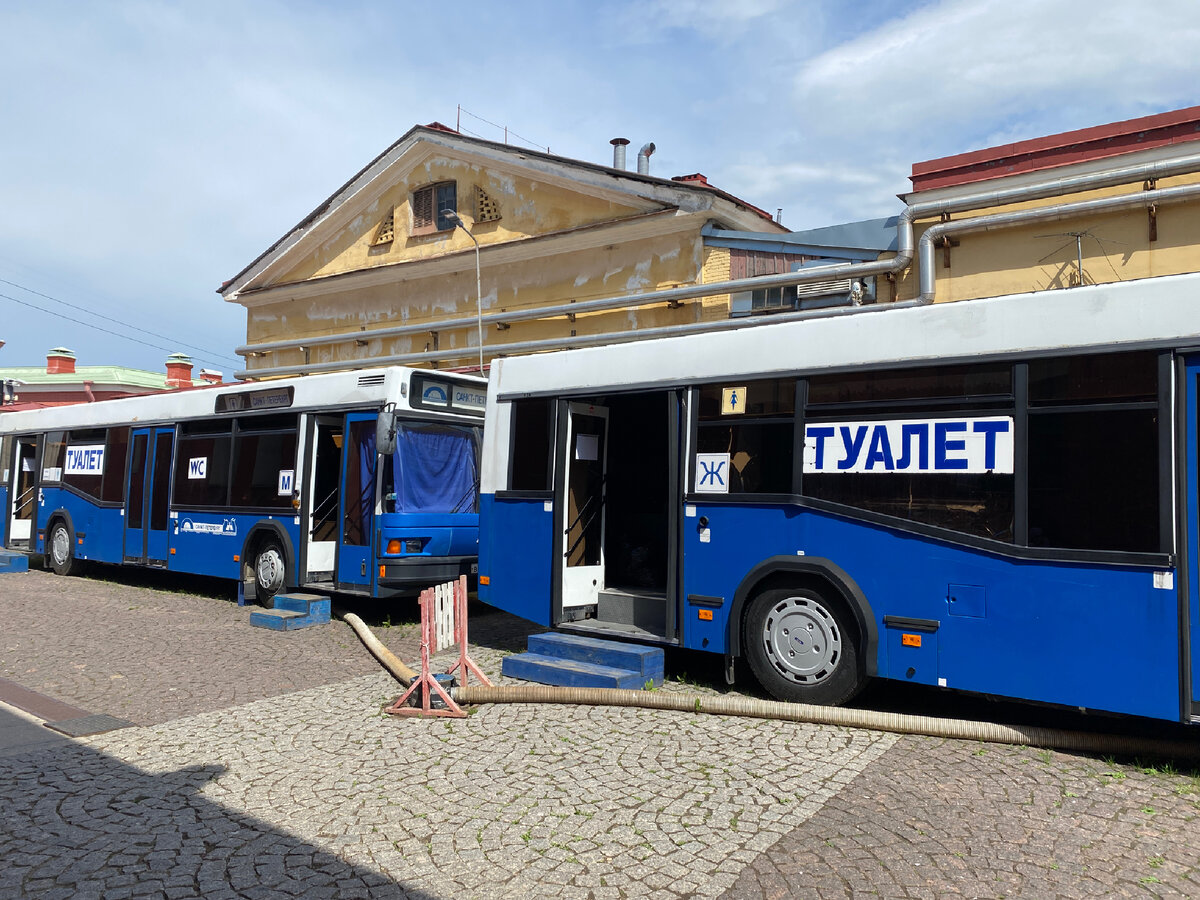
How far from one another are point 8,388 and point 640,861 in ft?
108

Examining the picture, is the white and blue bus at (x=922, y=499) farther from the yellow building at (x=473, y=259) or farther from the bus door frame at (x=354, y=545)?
the yellow building at (x=473, y=259)

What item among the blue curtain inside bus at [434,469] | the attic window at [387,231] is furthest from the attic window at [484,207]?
the blue curtain inside bus at [434,469]

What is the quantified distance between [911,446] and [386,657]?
16.8 ft

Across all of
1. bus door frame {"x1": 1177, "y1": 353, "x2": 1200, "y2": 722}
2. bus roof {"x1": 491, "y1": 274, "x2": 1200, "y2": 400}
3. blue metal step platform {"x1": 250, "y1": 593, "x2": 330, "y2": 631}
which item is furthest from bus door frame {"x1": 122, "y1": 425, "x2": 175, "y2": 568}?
bus door frame {"x1": 1177, "y1": 353, "x2": 1200, "y2": 722}

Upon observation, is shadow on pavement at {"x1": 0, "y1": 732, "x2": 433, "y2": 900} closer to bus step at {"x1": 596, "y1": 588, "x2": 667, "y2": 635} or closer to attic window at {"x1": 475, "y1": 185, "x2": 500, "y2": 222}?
bus step at {"x1": 596, "y1": 588, "x2": 667, "y2": 635}

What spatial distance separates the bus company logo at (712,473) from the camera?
741 cm

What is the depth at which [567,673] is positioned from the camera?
24.5 feet

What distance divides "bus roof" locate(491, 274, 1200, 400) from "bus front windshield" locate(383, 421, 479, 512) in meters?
2.85

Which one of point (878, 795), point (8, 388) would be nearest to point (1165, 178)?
point (878, 795)

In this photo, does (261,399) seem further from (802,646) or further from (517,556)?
(802,646)

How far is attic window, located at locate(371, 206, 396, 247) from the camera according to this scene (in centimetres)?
2073

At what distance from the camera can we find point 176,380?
129 ft

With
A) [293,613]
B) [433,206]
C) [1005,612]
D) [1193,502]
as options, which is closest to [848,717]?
[1005,612]

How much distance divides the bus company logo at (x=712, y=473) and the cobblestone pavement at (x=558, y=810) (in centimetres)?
184
